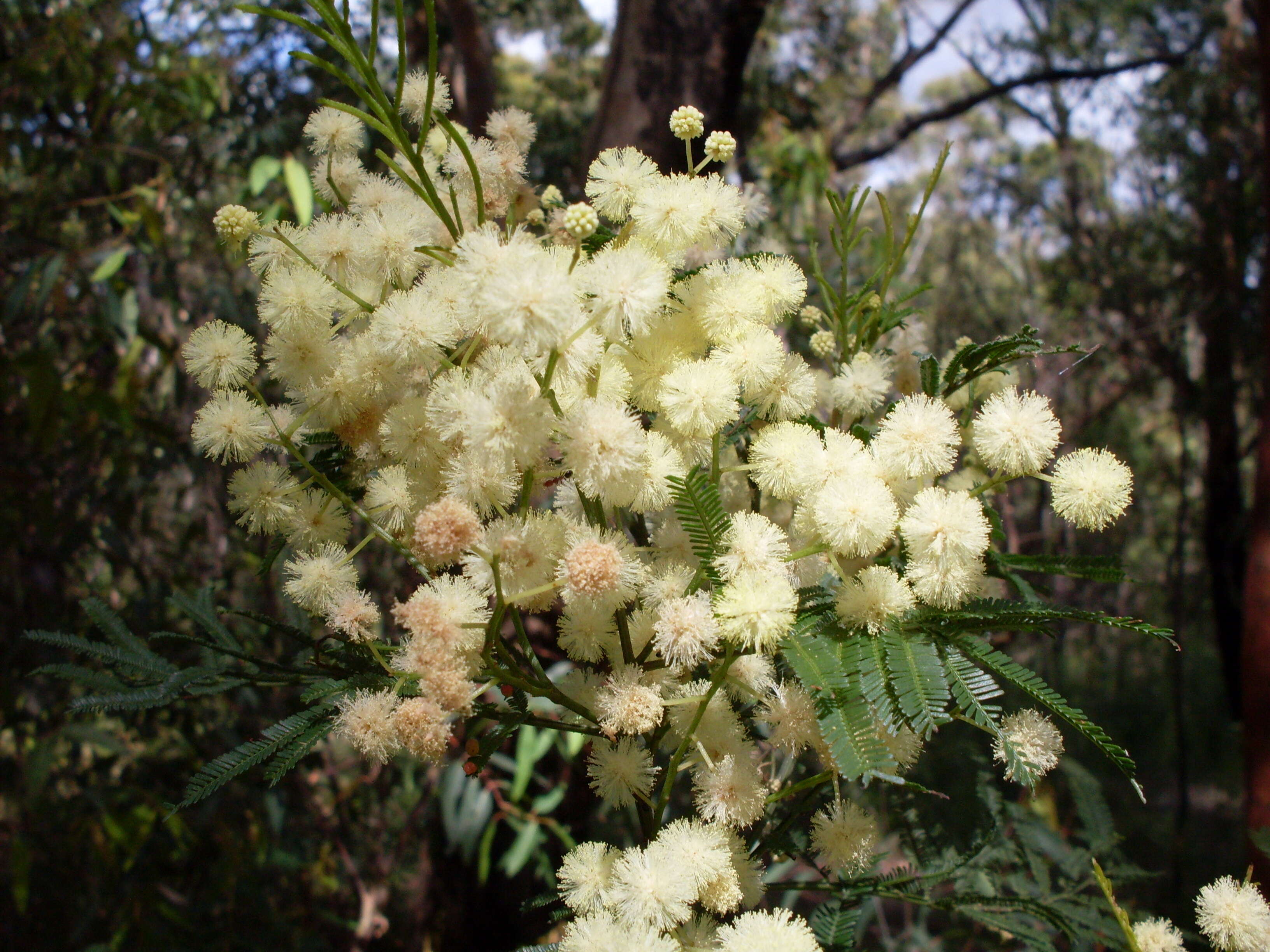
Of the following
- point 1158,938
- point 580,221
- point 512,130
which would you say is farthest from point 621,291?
point 1158,938

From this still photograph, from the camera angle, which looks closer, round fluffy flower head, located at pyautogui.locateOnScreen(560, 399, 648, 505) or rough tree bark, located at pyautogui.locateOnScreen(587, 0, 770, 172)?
round fluffy flower head, located at pyautogui.locateOnScreen(560, 399, 648, 505)

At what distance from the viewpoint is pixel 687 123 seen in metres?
0.59

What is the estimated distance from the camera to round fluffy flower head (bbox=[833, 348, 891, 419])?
2.08 ft

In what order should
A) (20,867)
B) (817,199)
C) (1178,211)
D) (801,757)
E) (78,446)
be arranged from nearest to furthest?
(801,757)
(20,867)
(78,446)
(817,199)
(1178,211)

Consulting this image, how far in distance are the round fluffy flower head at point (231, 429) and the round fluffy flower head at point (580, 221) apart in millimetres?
271

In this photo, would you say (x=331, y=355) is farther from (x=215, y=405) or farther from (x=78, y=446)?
(x=78, y=446)

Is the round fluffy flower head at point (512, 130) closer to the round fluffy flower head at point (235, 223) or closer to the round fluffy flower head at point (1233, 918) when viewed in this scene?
the round fluffy flower head at point (235, 223)

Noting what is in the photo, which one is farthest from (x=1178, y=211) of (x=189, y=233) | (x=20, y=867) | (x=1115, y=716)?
(x=20, y=867)

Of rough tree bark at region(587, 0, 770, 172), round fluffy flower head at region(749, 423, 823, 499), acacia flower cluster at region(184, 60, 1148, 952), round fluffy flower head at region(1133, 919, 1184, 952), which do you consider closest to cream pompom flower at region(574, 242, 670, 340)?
acacia flower cluster at region(184, 60, 1148, 952)

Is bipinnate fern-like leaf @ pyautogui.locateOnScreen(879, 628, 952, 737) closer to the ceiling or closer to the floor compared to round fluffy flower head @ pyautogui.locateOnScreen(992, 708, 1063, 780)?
closer to the ceiling

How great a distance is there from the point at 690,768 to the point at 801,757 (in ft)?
0.58

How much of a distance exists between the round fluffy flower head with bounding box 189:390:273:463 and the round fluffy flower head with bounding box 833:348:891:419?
0.43m

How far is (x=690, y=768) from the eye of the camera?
2.07 feet

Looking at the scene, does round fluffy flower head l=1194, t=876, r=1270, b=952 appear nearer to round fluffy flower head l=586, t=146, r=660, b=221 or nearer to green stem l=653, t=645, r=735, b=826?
green stem l=653, t=645, r=735, b=826
